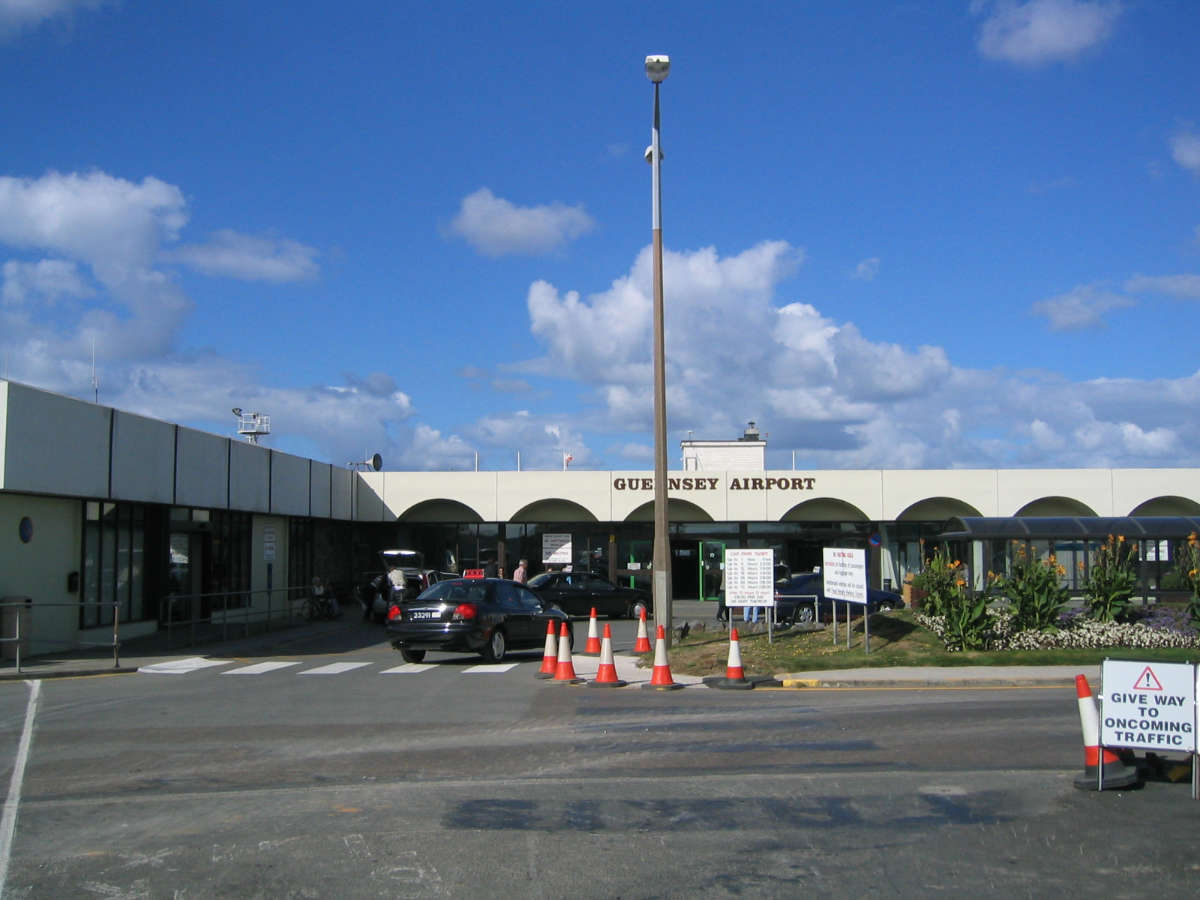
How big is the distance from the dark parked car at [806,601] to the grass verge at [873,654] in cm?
777

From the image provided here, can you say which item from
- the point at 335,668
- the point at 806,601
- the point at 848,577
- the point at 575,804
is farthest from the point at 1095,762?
the point at 806,601

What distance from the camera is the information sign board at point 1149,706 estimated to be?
8039 millimetres

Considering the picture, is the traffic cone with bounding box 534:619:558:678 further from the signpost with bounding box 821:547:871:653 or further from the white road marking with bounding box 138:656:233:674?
the white road marking with bounding box 138:656:233:674

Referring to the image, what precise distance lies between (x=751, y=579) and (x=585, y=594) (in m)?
12.6

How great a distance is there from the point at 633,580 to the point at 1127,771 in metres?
32.1

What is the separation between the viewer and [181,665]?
18938 millimetres

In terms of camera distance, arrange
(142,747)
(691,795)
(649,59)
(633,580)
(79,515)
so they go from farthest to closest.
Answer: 1. (633,580)
2. (79,515)
3. (649,59)
4. (142,747)
5. (691,795)

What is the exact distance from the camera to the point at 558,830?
7207 mm

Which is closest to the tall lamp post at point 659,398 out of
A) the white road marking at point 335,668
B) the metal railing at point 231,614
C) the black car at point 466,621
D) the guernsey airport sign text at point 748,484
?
the black car at point 466,621

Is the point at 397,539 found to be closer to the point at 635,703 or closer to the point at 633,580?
the point at 633,580

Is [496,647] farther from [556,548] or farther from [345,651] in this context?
[556,548]

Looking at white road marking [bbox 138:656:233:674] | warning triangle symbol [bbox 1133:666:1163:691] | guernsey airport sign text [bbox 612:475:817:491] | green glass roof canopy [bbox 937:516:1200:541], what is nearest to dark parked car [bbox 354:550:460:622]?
guernsey airport sign text [bbox 612:475:817:491]

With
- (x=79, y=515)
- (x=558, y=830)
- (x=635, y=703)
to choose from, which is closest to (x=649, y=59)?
(x=635, y=703)

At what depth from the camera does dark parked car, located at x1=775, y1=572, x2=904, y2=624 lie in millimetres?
28578
